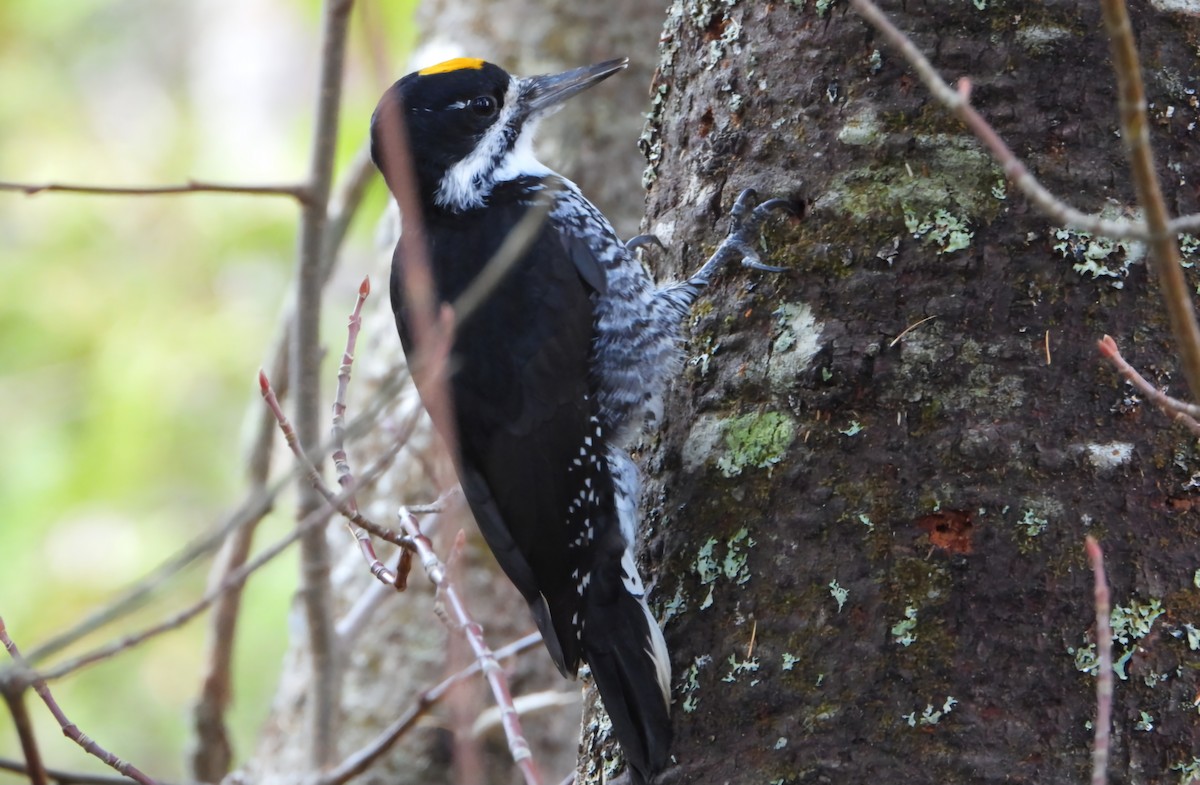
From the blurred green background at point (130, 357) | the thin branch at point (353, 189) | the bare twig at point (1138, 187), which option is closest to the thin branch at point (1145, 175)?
the bare twig at point (1138, 187)

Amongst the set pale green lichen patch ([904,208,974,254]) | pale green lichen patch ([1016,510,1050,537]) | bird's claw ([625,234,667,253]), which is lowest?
pale green lichen patch ([1016,510,1050,537])

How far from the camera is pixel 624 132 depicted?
463 centimetres

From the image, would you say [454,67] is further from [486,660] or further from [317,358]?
[486,660]

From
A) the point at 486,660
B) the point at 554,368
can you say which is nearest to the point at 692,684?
the point at 486,660

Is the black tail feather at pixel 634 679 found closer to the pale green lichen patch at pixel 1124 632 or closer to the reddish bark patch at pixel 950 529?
the reddish bark patch at pixel 950 529

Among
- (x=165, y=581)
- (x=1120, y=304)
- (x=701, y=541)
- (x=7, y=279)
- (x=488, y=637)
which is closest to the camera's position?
(x=165, y=581)

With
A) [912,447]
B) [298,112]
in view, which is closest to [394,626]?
[912,447]

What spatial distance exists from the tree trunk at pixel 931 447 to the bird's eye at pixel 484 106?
39.0 inches

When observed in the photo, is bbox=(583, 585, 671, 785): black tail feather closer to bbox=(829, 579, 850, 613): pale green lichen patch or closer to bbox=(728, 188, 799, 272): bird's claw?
bbox=(829, 579, 850, 613): pale green lichen patch

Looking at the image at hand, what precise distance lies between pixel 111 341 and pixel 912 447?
4591mm

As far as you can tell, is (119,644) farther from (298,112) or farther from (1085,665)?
(298,112)

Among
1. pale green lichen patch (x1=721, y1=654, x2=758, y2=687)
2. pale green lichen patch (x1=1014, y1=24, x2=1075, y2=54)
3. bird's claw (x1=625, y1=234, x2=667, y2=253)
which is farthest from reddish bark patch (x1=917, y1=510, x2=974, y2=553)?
bird's claw (x1=625, y1=234, x2=667, y2=253)

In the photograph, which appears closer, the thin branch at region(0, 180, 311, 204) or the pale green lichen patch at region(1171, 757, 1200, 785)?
the pale green lichen patch at region(1171, 757, 1200, 785)

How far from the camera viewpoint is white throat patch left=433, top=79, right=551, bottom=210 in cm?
316
